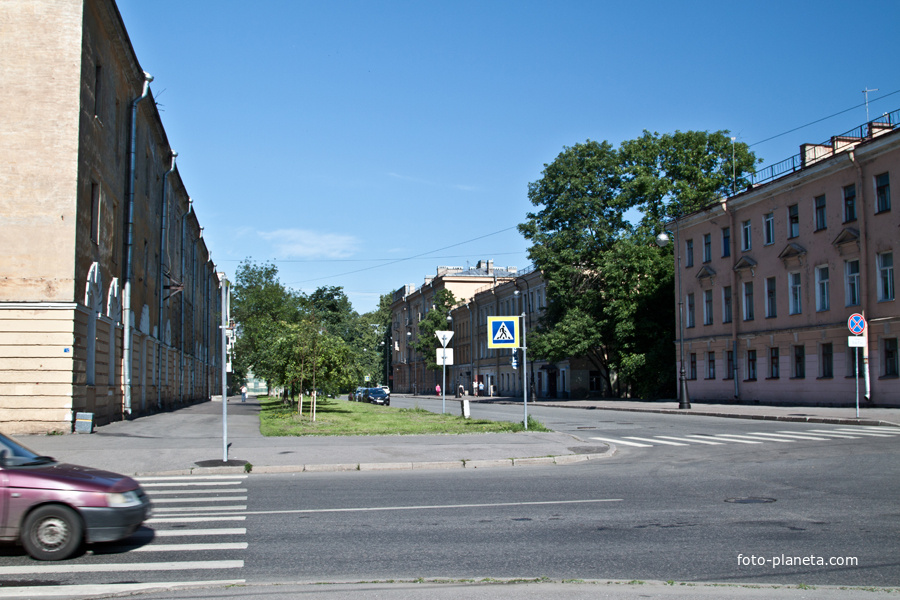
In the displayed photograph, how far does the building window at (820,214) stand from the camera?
3528 centimetres

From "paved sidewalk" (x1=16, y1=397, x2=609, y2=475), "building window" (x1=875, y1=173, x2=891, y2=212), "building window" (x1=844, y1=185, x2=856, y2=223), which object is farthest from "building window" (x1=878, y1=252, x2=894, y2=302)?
"paved sidewalk" (x1=16, y1=397, x2=609, y2=475)

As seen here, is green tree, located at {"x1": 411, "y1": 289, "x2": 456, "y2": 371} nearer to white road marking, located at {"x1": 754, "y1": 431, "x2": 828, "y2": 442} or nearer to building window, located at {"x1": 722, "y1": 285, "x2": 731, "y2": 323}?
building window, located at {"x1": 722, "y1": 285, "x2": 731, "y2": 323}

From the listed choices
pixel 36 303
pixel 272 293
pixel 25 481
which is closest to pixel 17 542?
pixel 25 481

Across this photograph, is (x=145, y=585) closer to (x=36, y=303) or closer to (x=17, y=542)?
(x=17, y=542)

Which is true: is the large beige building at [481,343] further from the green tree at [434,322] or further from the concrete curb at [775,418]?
the concrete curb at [775,418]

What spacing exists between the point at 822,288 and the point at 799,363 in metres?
3.82

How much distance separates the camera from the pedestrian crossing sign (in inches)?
876

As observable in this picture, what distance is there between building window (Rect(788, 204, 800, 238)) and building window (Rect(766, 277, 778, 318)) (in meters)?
2.68

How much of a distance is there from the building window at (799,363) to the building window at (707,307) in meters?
8.15

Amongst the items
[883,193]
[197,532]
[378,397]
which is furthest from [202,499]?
[378,397]

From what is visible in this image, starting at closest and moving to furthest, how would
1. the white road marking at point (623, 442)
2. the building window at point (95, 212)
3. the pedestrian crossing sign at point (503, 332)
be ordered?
the white road marking at point (623, 442) → the pedestrian crossing sign at point (503, 332) → the building window at point (95, 212)

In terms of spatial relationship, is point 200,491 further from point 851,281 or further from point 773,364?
point 773,364

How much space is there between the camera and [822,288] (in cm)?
3556

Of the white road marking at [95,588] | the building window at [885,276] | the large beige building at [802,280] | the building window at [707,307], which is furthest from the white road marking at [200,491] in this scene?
the building window at [707,307]
